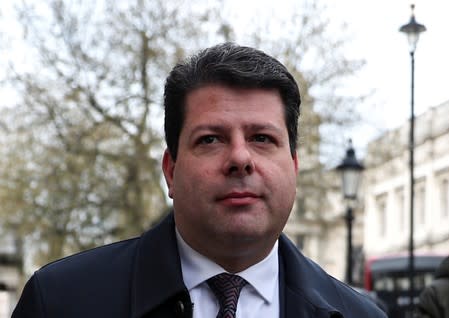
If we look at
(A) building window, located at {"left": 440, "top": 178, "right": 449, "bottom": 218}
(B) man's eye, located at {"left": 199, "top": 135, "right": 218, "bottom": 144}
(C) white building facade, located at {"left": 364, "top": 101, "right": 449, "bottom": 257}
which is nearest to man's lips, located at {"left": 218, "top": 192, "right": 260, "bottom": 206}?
(B) man's eye, located at {"left": 199, "top": 135, "right": 218, "bottom": 144}

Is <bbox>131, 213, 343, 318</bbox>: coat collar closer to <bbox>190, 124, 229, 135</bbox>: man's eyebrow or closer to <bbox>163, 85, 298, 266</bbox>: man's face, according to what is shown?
<bbox>163, 85, 298, 266</bbox>: man's face

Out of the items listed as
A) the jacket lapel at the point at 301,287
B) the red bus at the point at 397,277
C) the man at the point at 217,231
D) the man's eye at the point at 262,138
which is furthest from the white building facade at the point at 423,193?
the man's eye at the point at 262,138

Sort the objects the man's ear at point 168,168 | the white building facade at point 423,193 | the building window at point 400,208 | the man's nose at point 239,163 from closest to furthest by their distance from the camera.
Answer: the man's nose at point 239,163, the man's ear at point 168,168, the white building facade at point 423,193, the building window at point 400,208

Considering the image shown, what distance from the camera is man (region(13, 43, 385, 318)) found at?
2.85m

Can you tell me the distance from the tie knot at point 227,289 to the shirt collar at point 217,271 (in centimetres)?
2

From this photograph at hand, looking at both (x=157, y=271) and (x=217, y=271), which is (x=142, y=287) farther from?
(x=217, y=271)

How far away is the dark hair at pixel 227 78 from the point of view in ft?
9.80

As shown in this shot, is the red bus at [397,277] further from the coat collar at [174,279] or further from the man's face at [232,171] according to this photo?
the man's face at [232,171]

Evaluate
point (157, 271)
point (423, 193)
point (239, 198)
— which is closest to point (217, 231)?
point (239, 198)

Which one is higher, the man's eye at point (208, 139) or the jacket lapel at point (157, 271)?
the man's eye at point (208, 139)

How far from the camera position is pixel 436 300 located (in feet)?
A: 27.4

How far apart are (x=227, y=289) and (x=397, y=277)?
2643 centimetres

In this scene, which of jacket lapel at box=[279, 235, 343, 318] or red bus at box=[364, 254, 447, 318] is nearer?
jacket lapel at box=[279, 235, 343, 318]

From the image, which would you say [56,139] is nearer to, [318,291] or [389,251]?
Answer: [318,291]
